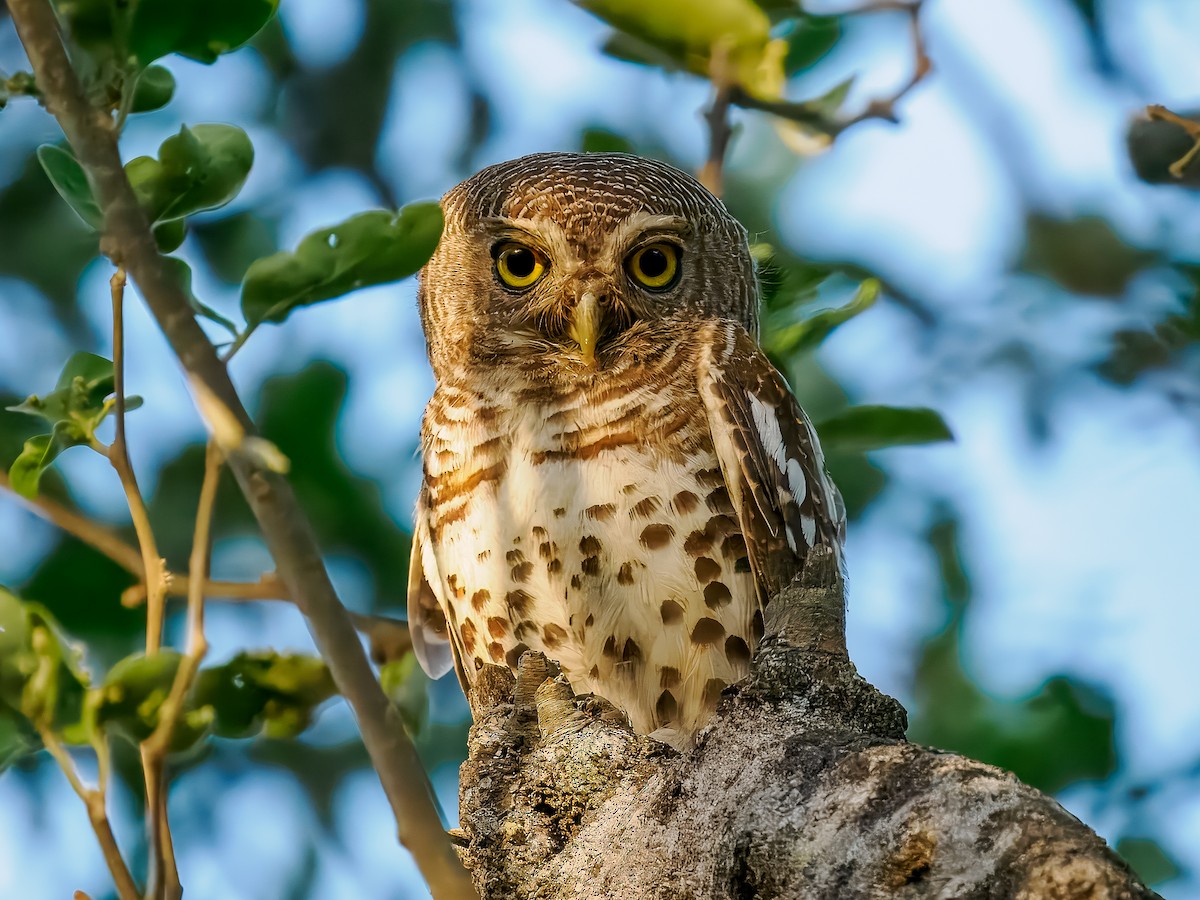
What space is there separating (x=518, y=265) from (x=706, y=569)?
135 centimetres

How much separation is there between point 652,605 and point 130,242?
220 cm

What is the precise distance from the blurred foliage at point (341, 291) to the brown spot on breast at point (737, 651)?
0.65m

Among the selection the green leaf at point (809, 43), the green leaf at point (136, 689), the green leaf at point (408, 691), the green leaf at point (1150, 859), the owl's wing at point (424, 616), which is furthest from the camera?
the green leaf at point (809, 43)

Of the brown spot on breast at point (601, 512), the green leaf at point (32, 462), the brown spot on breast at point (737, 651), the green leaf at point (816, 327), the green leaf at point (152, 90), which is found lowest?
the brown spot on breast at point (737, 651)

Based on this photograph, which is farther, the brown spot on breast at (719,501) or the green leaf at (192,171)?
the brown spot on breast at (719,501)

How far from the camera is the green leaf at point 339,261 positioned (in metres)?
2.26

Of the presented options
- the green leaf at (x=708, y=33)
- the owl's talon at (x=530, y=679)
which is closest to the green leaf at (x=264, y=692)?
the owl's talon at (x=530, y=679)

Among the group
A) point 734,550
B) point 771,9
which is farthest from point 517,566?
point 771,9

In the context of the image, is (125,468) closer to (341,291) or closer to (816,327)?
(341,291)

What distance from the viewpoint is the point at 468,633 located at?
4129 mm

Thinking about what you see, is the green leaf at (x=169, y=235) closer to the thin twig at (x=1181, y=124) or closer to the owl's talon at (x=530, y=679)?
the owl's talon at (x=530, y=679)

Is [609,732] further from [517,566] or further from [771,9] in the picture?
[771,9]

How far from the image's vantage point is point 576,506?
379cm

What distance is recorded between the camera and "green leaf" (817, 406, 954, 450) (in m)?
3.84
